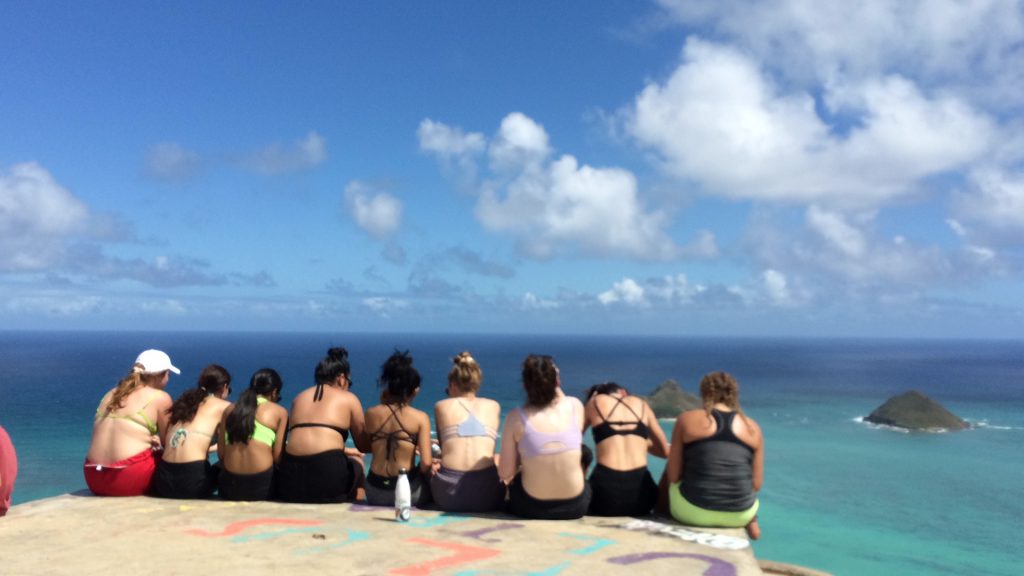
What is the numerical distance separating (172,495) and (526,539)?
4.48 meters

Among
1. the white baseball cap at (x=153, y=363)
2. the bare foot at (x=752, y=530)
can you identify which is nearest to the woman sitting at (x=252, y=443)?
the white baseball cap at (x=153, y=363)

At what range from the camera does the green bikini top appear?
26.4 ft

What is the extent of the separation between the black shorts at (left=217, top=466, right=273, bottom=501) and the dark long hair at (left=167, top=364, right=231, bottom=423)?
0.82 m

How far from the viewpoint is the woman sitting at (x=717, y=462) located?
23.0ft

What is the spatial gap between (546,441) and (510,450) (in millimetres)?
408

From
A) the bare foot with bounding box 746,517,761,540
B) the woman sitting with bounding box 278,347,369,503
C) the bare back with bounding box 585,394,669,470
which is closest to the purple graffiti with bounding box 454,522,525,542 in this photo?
the bare back with bounding box 585,394,669,470

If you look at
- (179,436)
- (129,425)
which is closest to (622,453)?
(179,436)

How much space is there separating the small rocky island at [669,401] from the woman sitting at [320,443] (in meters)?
52.7

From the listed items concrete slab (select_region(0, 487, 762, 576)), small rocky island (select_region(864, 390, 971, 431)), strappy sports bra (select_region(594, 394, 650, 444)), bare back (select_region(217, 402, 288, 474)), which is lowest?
small rocky island (select_region(864, 390, 971, 431))

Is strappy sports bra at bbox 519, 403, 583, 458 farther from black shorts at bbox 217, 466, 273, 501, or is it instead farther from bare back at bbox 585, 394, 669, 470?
black shorts at bbox 217, 466, 273, 501

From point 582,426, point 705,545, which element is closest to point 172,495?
point 582,426

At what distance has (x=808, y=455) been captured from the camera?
2098 inches

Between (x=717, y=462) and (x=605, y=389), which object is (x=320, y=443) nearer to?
(x=605, y=389)

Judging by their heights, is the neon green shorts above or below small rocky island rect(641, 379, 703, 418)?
above
